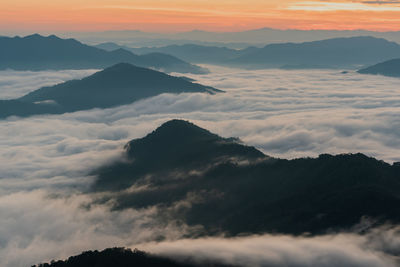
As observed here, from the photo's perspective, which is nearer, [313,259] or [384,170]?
[313,259]

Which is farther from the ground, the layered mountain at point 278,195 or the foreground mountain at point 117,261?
the layered mountain at point 278,195

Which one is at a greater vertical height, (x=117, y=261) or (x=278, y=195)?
(x=278, y=195)

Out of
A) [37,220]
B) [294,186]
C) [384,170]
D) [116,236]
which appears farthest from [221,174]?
[37,220]

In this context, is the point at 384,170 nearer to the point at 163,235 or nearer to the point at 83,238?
the point at 163,235

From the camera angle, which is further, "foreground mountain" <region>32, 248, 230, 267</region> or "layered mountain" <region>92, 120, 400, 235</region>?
"layered mountain" <region>92, 120, 400, 235</region>

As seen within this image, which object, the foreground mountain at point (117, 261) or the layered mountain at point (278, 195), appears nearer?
the foreground mountain at point (117, 261)

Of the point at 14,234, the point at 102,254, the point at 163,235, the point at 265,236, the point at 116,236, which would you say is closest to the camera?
the point at 102,254

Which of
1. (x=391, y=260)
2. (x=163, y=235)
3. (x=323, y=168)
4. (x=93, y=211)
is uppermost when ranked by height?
(x=323, y=168)

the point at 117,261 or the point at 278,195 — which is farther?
the point at 278,195
